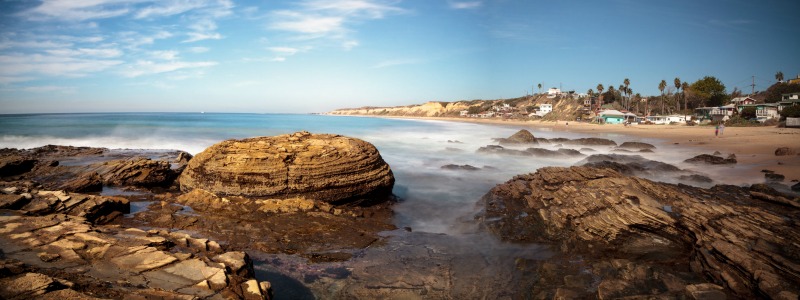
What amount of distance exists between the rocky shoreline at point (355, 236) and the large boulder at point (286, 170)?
0.04m

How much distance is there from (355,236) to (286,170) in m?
3.13

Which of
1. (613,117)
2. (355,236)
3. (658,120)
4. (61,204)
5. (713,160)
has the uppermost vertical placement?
(613,117)

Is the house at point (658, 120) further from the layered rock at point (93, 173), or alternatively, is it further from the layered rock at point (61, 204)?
the layered rock at point (61, 204)

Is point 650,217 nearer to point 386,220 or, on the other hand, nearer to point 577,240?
point 577,240

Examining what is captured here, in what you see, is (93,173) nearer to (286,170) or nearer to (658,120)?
(286,170)

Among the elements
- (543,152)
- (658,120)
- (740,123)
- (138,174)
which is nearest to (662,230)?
(138,174)

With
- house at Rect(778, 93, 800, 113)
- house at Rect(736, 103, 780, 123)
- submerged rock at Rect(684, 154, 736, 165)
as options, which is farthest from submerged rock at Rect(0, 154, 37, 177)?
house at Rect(778, 93, 800, 113)

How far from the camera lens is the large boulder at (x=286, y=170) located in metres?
9.78

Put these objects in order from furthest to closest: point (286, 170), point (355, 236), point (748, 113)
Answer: point (748, 113)
point (286, 170)
point (355, 236)

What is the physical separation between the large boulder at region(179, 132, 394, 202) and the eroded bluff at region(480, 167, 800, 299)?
3744mm

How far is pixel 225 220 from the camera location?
8.10 m

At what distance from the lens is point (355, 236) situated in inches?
311

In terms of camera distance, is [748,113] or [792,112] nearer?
[792,112]

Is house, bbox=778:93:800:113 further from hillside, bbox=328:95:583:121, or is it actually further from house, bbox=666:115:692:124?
hillside, bbox=328:95:583:121
